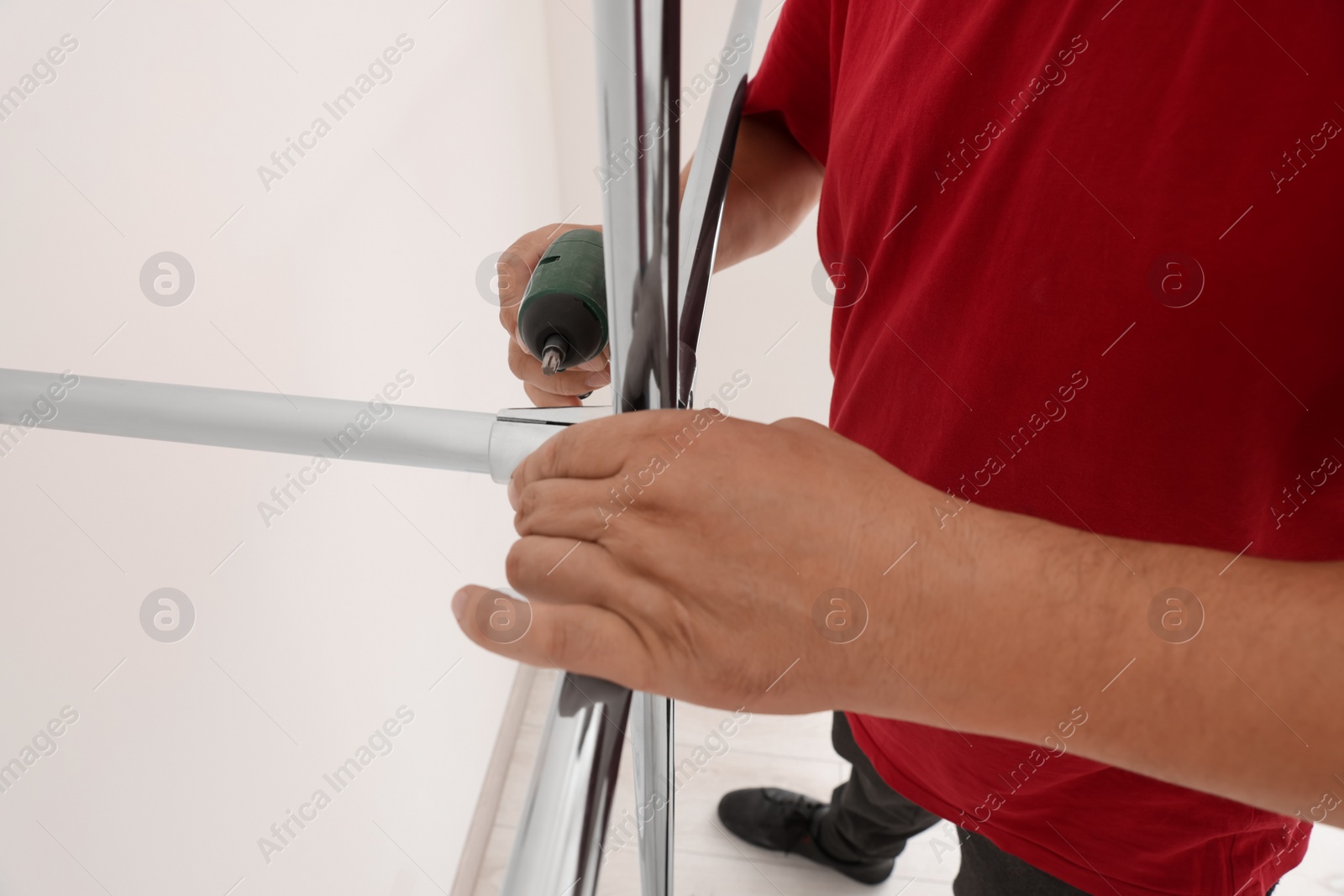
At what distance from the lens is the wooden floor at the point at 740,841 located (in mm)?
1403

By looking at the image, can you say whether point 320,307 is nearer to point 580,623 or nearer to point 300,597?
point 300,597

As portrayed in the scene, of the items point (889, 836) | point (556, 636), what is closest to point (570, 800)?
point (556, 636)

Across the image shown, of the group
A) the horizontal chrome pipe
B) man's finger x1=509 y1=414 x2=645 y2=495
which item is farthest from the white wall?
man's finger x1=509 y1=414 x2=645 y2=495

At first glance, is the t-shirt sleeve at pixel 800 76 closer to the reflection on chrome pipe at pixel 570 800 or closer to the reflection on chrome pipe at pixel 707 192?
the reflection on chrome pipe at pixel 707 192

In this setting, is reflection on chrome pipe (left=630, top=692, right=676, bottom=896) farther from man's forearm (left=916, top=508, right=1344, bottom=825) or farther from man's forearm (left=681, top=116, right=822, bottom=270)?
man's forearm (left=681, top=116, right=822, bottom=270)

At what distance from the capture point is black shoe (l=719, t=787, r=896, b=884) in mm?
1391

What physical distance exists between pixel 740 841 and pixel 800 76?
1.28 m

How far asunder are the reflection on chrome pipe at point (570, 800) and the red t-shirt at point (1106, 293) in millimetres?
174

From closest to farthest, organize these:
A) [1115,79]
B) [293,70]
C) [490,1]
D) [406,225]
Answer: [1115,79], [293,70], [406,225], [490,1]

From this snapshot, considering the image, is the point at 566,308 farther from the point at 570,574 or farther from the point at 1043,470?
the point at 1043,470

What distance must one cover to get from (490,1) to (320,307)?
71 cm

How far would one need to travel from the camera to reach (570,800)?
0.26 meters

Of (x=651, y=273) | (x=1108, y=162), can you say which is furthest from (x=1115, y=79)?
(x=651, y=273)

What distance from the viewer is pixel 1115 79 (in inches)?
17.9
